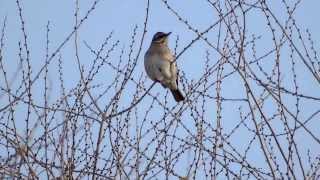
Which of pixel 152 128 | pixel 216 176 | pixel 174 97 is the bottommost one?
pixel 216 176

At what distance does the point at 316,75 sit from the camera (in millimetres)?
4688

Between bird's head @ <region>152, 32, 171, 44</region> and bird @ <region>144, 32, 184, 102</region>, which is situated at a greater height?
bird's head @ <region>152, 32, 171, 44</region>

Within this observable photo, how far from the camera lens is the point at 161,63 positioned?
8.83 meters

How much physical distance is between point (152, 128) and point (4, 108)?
3.95 ft

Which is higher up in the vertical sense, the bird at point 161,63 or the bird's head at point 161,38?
the bird's head at point 161,38

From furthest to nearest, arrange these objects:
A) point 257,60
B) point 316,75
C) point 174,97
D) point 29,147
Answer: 1. point 174,97
2. point 257,60
3. point 29,147
4. point 316,75

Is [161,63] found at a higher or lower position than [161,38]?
lower

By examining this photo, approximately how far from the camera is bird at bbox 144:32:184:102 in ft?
29.0

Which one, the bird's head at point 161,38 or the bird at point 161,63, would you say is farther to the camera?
the bird's head at point 161,38

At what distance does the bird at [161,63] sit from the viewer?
8.84 m

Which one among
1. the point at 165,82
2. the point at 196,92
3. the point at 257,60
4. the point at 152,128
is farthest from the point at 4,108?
the point at 165,82

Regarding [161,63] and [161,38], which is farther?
[161,38]

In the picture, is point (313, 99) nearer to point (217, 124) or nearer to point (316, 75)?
point (316, 75)

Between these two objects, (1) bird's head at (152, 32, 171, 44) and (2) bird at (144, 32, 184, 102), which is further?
(1) bird's head at (152, 32, 171, 44)
